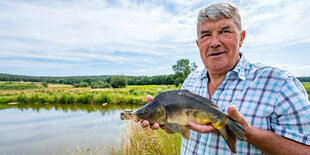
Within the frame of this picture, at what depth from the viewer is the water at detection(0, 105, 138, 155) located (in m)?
9.25

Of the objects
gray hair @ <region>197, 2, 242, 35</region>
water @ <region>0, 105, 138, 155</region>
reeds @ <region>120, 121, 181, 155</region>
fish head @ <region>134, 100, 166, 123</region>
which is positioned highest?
gray hair @ <region>197, 2, 242, 35</region>

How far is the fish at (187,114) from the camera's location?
1594 millimetres

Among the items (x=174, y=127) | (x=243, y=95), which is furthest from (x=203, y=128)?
(x=243, y=95)

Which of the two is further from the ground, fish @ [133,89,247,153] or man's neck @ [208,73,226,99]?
man's neck @ [208,73,226,99]

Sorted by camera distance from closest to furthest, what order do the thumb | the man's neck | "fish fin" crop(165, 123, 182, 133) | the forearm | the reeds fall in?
the thumb
the forearm
"fish fin" crop(165, 123, 182, 133)
the man's neck
the reeds

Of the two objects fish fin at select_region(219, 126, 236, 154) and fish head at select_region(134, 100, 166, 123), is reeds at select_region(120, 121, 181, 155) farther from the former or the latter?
fish fin at select_region(219, 126, 236, 154)

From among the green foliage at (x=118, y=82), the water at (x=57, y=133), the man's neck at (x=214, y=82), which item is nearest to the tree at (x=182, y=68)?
the green foliage at (x=118, y=82)

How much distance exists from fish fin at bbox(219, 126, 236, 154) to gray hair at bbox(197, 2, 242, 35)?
1.15 m

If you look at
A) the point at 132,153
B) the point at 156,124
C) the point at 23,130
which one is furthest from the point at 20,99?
the point at 156,124

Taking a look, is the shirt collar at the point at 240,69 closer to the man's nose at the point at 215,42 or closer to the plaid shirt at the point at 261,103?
the plaid shirt at the point at 261,103

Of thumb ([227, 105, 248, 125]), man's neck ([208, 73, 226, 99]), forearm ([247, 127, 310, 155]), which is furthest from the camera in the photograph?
man's neck ([208, 73, 226, 99])

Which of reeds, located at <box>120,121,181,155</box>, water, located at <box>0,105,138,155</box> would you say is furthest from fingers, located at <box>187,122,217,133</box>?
water, located at <box>0,105,138,155</box>

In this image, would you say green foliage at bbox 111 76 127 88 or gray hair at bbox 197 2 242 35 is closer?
gray hair at bbox 197 2 242 35

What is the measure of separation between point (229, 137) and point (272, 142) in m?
0.34
